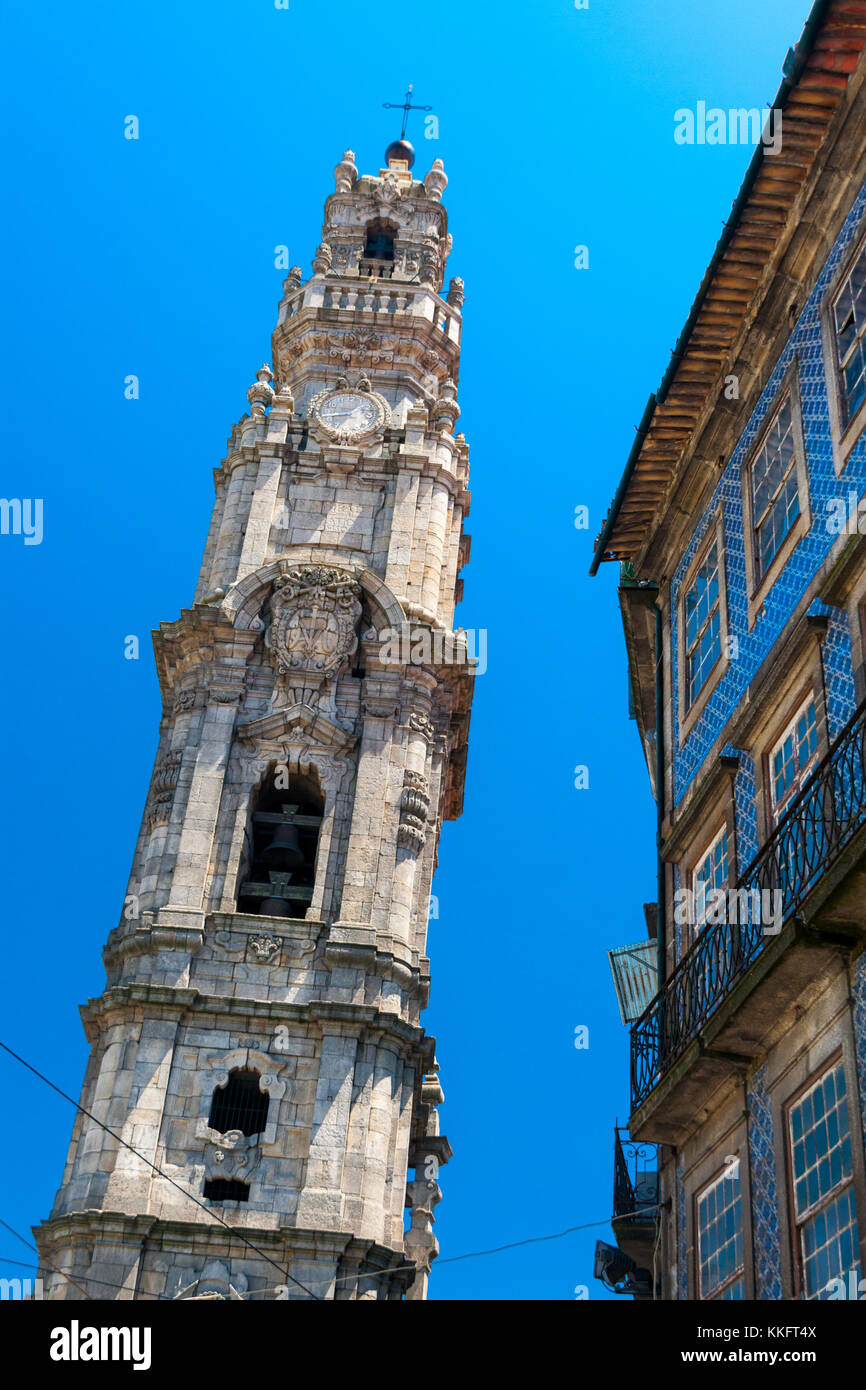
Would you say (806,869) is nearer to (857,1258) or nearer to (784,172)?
(857,1258)

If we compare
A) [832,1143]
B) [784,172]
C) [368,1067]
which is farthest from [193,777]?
[832,1143]

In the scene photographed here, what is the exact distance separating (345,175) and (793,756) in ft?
113

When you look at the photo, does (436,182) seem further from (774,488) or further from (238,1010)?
(774,488)

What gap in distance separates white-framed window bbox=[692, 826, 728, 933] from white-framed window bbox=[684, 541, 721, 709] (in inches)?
69.8

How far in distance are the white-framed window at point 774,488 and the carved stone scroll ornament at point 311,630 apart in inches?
652

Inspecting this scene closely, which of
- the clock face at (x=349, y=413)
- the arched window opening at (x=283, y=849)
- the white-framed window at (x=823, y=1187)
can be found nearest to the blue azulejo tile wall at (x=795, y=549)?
the white-framed window at (x=823, y=1187)

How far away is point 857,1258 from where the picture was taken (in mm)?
9461

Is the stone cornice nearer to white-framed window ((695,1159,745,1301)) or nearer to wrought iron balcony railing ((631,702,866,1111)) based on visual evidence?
wrought iron balcony railing ((631,702,866,1111))

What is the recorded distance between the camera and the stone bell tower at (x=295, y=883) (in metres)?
24.6

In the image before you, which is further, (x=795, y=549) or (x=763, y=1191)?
(x=795, y=549)

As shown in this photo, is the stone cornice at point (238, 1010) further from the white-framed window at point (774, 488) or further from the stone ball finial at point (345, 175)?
the stone ball finial at point (345, 175)

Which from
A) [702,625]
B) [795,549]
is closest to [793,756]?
[795,549]

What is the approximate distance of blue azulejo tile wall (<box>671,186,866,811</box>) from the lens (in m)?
11.6

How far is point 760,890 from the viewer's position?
11.4 metres
